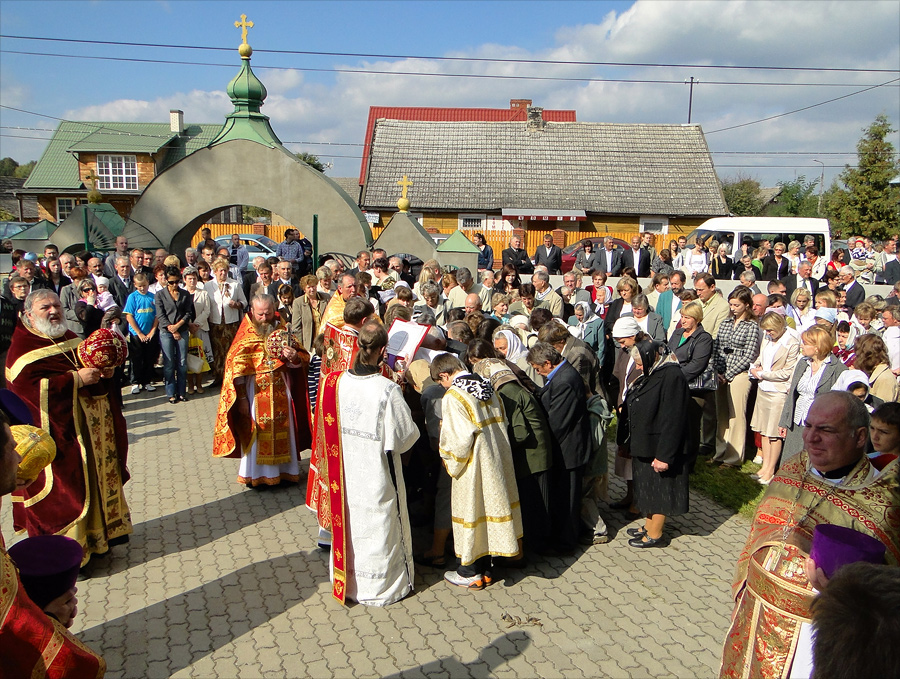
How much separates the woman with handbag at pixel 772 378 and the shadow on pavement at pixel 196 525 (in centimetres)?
475

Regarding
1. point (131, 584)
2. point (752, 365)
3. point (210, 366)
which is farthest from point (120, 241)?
point (752, 365)

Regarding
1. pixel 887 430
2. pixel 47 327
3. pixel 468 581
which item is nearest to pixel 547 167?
pixel 468 581

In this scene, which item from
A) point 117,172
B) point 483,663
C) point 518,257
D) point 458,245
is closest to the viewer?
point 483,663

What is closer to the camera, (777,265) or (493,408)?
(493,408)

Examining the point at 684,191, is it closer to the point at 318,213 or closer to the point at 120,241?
the point at 318,213

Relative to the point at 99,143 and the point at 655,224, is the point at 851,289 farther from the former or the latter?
the point at 99,143

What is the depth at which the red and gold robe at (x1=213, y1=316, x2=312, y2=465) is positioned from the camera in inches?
242

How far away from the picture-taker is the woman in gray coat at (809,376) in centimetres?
581

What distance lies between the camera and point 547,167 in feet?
103

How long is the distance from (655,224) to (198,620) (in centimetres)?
2875

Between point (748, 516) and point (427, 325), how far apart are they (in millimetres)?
3498

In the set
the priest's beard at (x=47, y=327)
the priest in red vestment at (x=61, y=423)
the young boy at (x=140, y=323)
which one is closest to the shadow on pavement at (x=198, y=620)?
the priest in red vestment at (x=61, y=423)

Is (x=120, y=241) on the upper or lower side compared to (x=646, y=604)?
upper

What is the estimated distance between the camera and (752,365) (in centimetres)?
719
